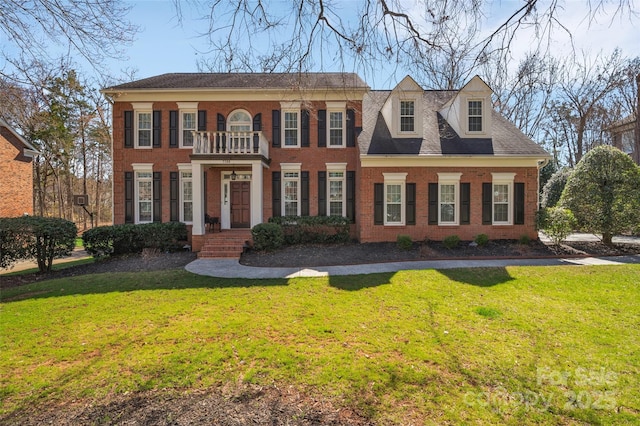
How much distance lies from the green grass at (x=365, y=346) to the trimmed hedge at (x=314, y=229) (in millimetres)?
5944

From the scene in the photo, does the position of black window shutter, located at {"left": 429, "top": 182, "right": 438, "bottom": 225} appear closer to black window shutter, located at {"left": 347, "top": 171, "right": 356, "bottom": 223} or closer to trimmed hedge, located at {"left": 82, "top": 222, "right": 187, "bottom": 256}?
black window shutter, located at {"left": 347, "top": 171, "right": 356, "bottom": 223}

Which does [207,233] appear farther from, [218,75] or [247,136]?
[218,75]

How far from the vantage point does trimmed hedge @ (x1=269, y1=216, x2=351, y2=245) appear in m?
13.3

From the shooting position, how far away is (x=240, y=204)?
14844 millimetres

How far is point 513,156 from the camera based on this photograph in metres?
12.9

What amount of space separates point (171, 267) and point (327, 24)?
9137 millimetres

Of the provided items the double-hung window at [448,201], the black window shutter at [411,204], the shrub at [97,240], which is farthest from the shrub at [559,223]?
the shrub at [97,240]

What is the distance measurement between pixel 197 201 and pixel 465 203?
466 inches

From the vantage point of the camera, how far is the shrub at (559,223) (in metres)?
11.7

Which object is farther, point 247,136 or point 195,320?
point 247,136

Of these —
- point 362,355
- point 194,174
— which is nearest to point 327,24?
point 362,355

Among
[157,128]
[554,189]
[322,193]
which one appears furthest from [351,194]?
[554,189]

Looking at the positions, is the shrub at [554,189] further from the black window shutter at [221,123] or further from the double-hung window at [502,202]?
the black window shutter at [221,123]

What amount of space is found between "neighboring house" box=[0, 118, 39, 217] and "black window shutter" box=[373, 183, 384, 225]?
2034 cm
